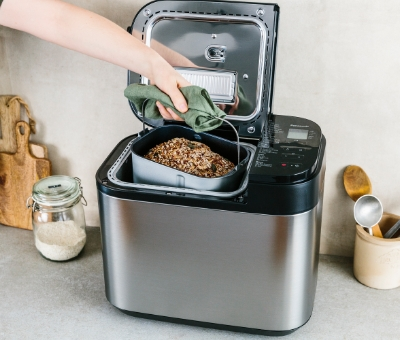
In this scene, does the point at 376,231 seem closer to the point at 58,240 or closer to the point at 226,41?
the point at 226,41

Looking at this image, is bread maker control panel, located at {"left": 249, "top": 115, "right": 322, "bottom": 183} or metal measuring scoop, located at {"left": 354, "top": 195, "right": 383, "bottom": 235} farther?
metal measuring scoop, located at {"left": 354, "top": 195, "right": 383, "bottom": 235}

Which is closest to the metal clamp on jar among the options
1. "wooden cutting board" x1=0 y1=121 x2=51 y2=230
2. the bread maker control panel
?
"wooden cutting board" x1=0 y1=121 x2=51 y2=230

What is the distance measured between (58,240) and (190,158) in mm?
540

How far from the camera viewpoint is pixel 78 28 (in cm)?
107

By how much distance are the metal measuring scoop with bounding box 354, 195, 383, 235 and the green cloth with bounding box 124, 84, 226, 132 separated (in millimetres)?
462

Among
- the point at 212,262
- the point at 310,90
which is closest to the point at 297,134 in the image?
the point at 310,90

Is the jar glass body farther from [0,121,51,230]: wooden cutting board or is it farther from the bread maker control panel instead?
the bread maker control panel

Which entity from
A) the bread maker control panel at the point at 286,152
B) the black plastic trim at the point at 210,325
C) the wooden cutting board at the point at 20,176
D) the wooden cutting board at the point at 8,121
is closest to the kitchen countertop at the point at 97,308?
the black plastic trim at the point at 210,325

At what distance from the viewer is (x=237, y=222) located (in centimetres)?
100

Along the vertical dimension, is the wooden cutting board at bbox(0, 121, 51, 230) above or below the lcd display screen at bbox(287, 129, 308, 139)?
below

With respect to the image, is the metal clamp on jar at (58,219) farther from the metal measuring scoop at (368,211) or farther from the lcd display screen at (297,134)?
the metal measuring scoop at (368,211)

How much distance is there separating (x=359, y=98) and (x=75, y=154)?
0.79 metres

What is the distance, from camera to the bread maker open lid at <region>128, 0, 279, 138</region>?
3.70ft

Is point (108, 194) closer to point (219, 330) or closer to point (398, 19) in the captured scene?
point (219, 330)
